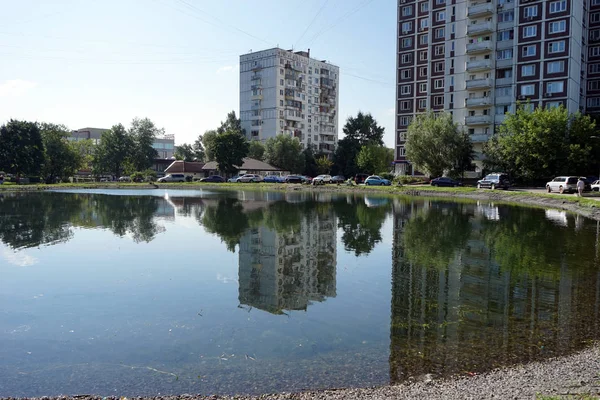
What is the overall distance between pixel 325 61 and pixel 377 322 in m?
152

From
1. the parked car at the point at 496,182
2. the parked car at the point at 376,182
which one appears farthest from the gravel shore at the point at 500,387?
the parked car at the point at 376,182

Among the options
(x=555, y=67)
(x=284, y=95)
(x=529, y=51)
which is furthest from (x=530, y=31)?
(x=284, y=95)

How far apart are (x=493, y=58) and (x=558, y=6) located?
12.7m

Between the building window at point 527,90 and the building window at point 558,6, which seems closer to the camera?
the building window at point 558,6

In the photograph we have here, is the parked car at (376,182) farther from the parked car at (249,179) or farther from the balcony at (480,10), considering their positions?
the balcony at (480,10)

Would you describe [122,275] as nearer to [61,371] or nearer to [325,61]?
[61,371]

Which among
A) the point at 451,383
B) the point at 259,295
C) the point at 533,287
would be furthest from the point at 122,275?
the point at 533,287

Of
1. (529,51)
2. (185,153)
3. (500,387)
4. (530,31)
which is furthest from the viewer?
(185,153)

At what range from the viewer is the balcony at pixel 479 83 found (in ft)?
283

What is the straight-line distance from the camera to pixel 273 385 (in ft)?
28.9

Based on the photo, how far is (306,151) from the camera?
126 m

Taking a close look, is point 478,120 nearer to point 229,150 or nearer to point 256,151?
point 229,150

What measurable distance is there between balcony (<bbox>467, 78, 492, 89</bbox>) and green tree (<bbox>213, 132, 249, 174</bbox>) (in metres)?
47.3

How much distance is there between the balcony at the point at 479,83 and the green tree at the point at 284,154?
148 ft
